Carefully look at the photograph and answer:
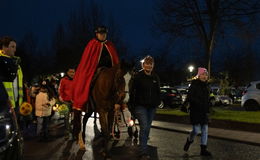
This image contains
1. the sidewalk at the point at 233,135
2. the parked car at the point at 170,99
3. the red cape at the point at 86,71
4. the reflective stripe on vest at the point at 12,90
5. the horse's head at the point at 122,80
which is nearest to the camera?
the reflective stripe on vest at the point at 12,90

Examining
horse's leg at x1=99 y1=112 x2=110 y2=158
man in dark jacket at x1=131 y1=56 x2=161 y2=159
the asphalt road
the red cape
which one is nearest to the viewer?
man in dark jacket at x1=131 y1=56 x2=161 y2=159

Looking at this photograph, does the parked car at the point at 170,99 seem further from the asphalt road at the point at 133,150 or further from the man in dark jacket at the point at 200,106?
the man in dark jacket at the point at 200,106

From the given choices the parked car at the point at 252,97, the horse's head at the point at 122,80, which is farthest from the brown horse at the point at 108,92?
the parked car at the point at 252,97

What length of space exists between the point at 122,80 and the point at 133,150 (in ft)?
7.60

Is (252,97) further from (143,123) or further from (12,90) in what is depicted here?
(12,90)

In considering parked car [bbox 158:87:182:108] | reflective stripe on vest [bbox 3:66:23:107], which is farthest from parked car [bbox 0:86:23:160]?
parked car [bbox 158:87:182:108]

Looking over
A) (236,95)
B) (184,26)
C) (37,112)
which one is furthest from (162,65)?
(37,112)

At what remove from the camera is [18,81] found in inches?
251

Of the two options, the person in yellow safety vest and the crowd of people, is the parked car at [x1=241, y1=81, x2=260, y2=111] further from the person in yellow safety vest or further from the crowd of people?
the person in yellow safety vest

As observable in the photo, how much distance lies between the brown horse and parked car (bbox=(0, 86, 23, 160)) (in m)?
4.04

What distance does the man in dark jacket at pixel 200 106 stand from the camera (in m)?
9.02

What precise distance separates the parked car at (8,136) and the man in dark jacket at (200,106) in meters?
5.31

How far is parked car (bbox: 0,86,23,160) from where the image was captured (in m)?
4.02

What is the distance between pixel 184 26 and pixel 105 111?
11691mm
